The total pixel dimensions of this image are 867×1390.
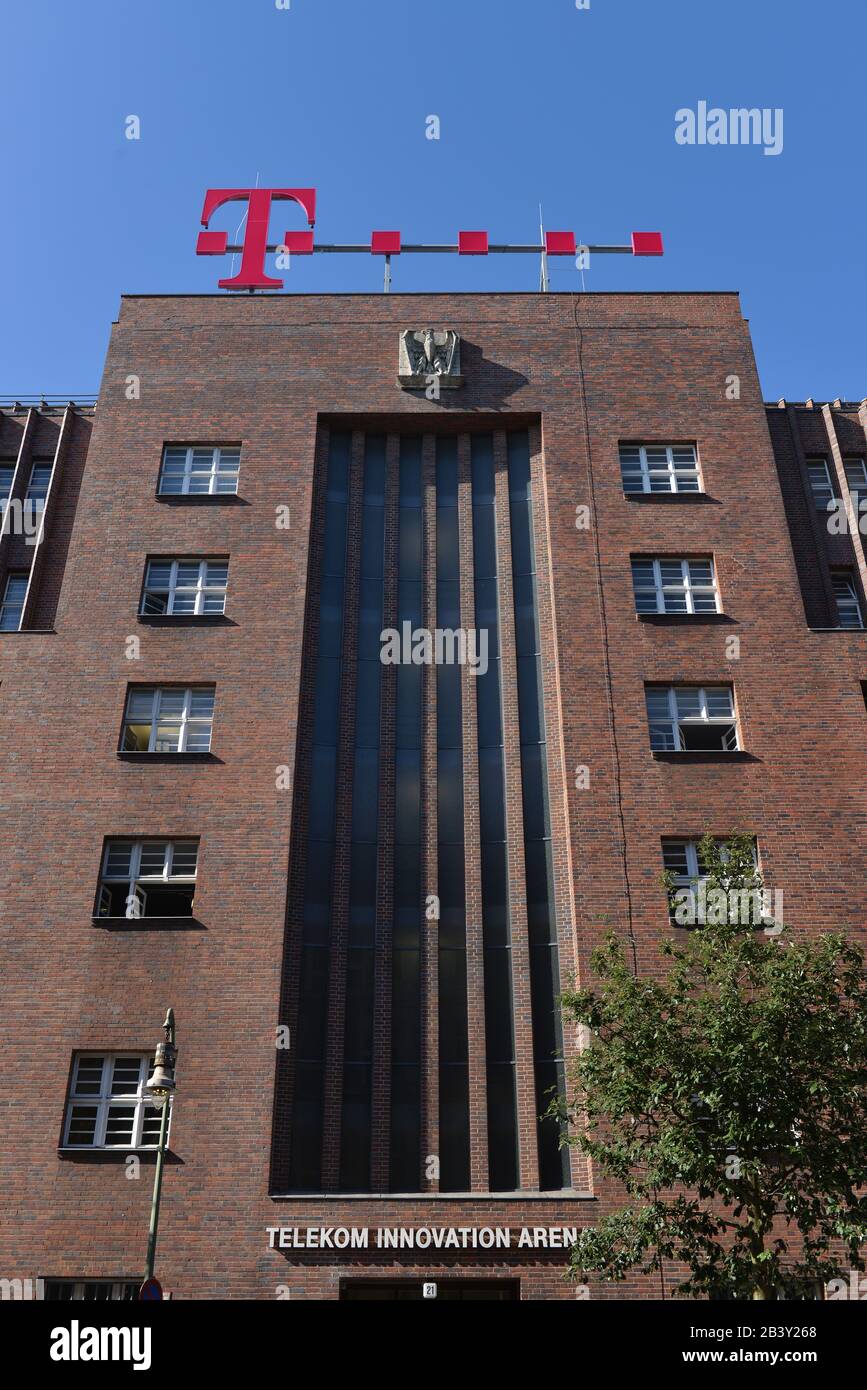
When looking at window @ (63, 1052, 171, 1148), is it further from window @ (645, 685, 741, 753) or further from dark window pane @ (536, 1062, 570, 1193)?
window @ (645, 685, 741, 753)

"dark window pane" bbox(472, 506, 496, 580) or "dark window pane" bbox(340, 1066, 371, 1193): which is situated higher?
"dark window pane" bbox(472, 506, 496, 580)

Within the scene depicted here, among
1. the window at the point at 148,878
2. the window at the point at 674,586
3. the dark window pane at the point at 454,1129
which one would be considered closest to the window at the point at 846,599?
the window at the point at 674,586

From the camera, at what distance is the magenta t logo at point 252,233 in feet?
122

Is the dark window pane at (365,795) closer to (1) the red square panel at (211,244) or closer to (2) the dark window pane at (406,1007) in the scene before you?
(2) the dark window pane at (406,1007)

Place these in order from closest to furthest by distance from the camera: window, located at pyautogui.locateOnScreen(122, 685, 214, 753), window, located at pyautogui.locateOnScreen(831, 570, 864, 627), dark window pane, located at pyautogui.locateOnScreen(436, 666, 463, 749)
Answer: window, located at pyautogui.locateOnScreen(122, 685, 214, 753), dark window pane, located at pyautogui.locateOnScreen(436, 666, 463, 749), window, located at pyautogui.locateOnScreen(831, 570, 864, 627)

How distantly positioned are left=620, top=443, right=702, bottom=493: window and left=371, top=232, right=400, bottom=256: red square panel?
10973mm

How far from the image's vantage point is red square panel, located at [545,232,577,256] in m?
38.3

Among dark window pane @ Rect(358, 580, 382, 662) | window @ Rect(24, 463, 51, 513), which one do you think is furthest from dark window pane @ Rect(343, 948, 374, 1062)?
window @ Rect(24, 463, 51, 513)

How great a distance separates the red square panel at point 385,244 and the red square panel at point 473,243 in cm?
208

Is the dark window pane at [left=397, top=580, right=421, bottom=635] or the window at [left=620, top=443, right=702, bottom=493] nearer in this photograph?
the dark window pane at [left=397, top=580, right=421, bottom=635]

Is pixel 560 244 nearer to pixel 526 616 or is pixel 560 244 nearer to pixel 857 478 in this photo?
pixel 857 478
